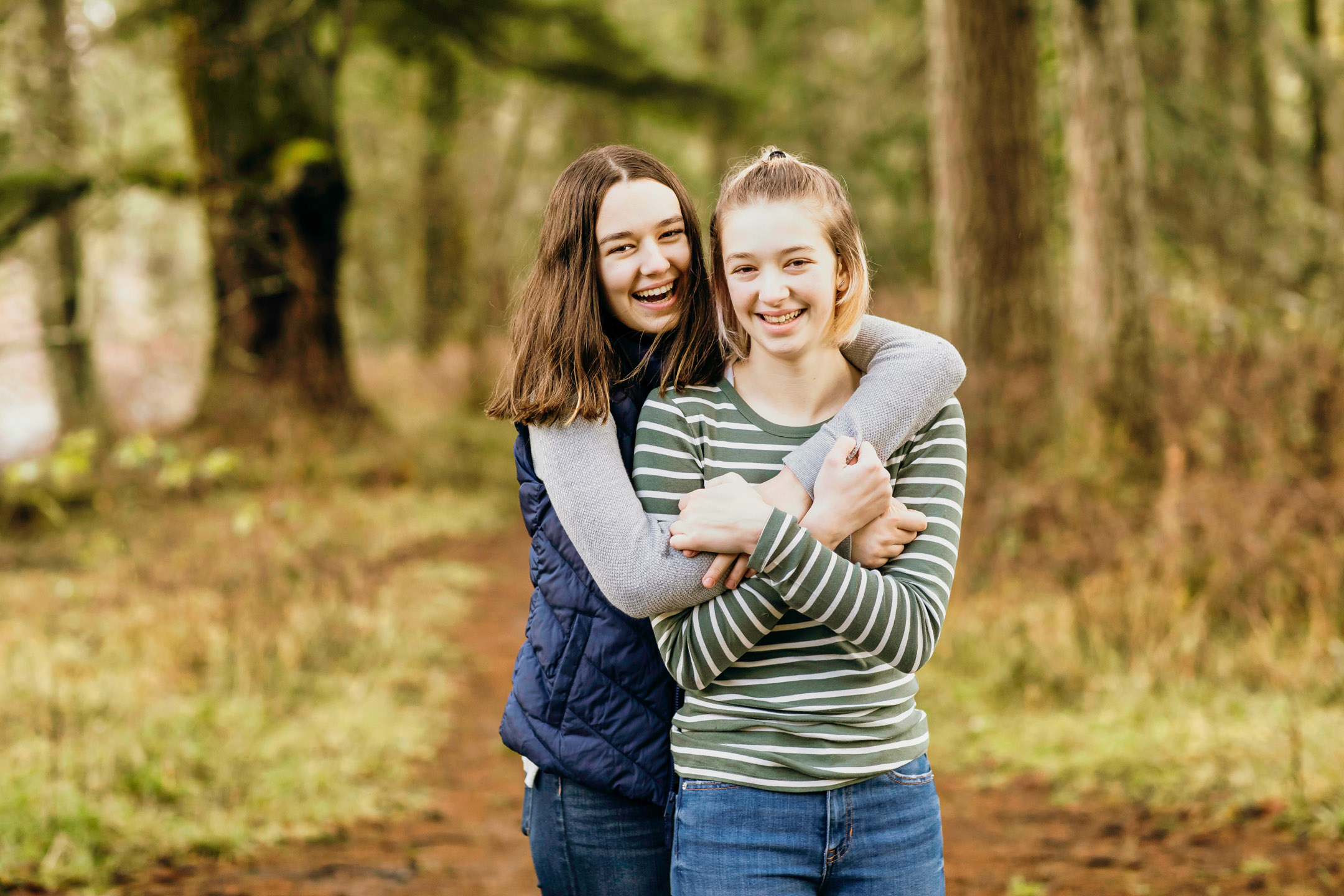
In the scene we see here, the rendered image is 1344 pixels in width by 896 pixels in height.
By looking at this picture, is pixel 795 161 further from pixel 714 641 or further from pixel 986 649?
pixel 986 649

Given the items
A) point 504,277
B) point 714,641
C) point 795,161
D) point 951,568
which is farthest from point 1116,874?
point 504,277

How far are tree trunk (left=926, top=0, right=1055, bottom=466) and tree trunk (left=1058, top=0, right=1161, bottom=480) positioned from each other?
0.30m

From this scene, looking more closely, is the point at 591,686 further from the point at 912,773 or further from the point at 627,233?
the point at 627,233

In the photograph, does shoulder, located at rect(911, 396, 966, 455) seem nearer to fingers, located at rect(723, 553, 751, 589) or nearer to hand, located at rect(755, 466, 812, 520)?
hand, located at rect(755, 466, 812, 520)

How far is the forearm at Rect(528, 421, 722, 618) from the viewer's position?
1.68 meters

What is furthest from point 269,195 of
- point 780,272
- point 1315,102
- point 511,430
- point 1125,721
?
point 1315,102

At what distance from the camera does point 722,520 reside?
164 cm

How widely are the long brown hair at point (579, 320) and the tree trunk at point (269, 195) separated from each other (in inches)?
239

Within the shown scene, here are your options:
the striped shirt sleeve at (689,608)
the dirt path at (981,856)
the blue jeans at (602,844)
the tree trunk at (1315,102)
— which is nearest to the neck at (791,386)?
the striped shirt sleeve at (689,608)

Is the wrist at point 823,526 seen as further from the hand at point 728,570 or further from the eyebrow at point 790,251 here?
the eyebrow at point 790,251

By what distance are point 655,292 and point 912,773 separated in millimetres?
919

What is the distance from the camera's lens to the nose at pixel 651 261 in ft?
6.23

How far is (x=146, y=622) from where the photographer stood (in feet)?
18.3

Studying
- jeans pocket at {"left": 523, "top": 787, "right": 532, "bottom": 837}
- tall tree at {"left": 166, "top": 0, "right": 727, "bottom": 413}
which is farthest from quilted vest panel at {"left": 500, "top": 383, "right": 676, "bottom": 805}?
tall tree at {"left": 166, "top": 0, "right": 727, "bottom": 413}
